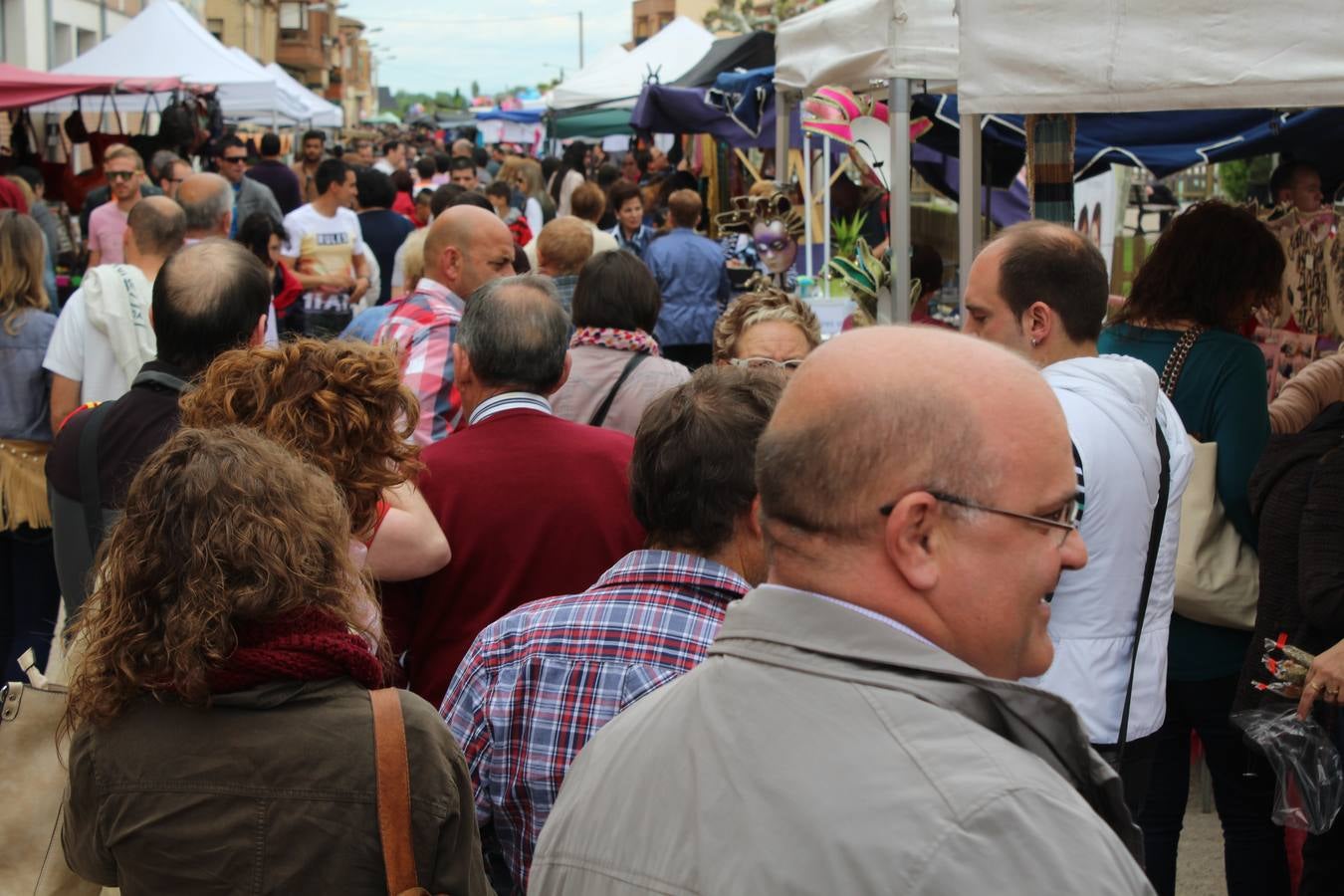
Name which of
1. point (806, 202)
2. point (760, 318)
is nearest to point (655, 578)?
point (760, 318)

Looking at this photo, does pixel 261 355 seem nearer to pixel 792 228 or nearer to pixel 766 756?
pixel 766 756

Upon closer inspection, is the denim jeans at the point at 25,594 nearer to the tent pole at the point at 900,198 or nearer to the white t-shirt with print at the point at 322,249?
the tent pole at the point at 900,198

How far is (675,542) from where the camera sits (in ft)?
7.59

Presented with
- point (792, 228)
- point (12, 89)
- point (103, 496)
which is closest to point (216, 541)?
point (103, 496)

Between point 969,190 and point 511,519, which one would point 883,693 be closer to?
point 511,519

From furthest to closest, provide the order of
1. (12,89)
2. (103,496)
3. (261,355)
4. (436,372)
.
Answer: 1. (12,89)
2. (436,372)
3. (103,496)
4. (261,355)

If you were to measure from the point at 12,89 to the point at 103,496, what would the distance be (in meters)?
9.33

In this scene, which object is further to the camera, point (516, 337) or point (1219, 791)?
point (1219, 791)

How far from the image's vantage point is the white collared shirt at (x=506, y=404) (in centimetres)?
327

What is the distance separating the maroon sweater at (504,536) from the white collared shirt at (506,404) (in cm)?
14

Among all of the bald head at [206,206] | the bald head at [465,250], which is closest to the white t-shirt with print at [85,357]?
the bald head at [465,250]

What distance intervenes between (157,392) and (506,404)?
83cm

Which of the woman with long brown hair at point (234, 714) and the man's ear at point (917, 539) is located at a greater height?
the man's ear at point (917, 539)

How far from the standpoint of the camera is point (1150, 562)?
2865mm
